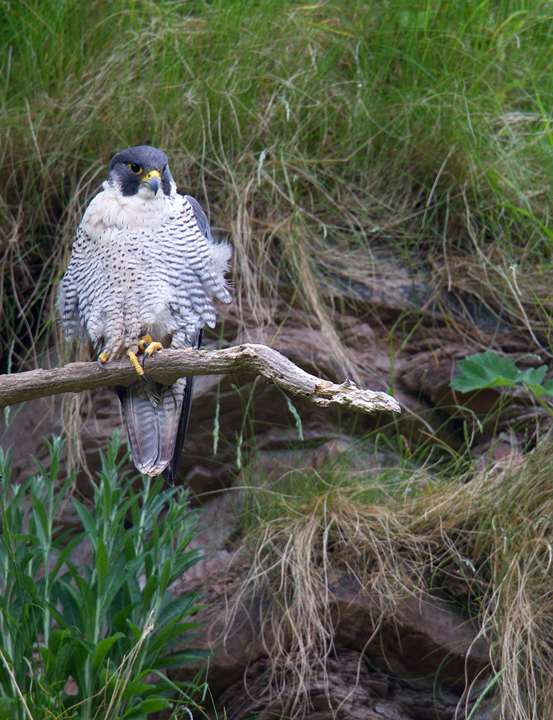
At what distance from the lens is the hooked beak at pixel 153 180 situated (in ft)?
7.77

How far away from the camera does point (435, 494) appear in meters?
2.93

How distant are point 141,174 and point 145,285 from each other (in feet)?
1.35

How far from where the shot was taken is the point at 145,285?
2.33 metres

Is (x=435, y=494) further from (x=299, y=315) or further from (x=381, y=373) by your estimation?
(x=299, y=315)

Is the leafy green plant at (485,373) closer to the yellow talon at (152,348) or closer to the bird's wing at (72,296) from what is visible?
the yellow talon at (152,348)

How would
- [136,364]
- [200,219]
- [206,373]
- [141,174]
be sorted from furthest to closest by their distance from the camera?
[200,219], [141,174], [136,364], [206,373]

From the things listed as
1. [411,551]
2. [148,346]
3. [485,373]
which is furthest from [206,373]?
[485,373]

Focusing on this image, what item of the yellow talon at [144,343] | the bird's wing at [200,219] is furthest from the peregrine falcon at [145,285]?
the bird's wing at [200,219]

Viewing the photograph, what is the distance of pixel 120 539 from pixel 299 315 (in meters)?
1.46

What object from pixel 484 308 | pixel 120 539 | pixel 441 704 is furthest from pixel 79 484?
pixel 484 308

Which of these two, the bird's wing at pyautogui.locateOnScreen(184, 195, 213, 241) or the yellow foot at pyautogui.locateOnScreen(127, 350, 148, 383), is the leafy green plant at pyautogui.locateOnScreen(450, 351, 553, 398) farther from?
the yellow foot at pyautogui.locateOnScreen(127, 350, 148, 383)

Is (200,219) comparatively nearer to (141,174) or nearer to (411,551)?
(141,174)

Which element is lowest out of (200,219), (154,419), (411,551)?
(411,551)

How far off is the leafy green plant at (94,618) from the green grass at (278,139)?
1.22 metres
